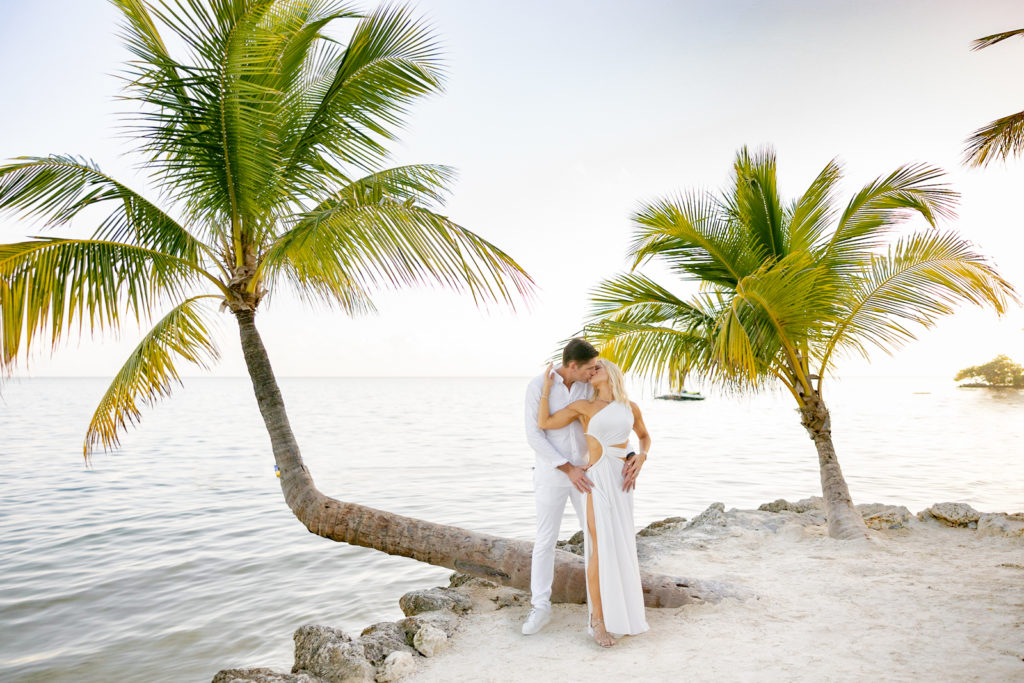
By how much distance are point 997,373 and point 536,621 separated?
66.6 metres

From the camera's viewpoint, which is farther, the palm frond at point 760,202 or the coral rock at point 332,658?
the palm frond at point 760,202

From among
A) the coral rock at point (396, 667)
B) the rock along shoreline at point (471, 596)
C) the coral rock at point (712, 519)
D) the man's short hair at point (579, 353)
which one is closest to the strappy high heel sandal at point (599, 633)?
the rock along shoreline at point (471, 596)

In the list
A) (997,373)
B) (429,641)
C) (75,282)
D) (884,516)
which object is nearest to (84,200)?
(75,282)

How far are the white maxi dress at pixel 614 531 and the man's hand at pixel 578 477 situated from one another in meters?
0.06

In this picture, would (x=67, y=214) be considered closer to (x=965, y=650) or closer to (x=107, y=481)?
(x=965, y=650)

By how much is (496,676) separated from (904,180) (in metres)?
7.26

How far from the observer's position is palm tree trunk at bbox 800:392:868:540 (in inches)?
285

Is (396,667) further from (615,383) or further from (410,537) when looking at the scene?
(615,383)

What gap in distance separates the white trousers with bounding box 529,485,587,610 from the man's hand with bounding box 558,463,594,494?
0.15m

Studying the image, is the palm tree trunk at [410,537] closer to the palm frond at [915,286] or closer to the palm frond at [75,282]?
the palm frond at [75,282]

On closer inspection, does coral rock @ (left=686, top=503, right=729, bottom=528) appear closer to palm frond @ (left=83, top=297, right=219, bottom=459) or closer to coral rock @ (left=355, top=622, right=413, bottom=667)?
coral rock @ (left=355, top=622, right=413, bottom=667)

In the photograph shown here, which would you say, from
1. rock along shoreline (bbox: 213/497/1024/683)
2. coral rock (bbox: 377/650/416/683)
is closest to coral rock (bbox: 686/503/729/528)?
rock along shoreline (bbox: 213/497/1024/683)

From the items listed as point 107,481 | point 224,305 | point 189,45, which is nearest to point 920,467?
point 224,305

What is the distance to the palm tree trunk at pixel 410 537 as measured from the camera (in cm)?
521
